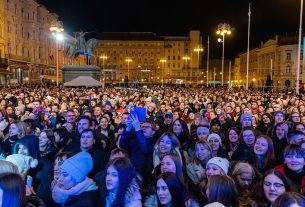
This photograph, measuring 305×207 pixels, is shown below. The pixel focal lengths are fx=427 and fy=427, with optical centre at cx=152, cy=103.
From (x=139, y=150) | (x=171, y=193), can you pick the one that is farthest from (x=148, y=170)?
(x=171, y=193)

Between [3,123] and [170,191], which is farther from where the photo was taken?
[3,123]

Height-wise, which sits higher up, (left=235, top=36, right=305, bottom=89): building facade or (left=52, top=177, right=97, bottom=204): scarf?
(left=235, top=36, right=305, bottom=89): building facade

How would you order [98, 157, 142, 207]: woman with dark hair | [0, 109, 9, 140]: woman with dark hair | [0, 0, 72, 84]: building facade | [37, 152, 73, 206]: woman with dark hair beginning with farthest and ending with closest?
[0, 0, 72, 84]: building facade, [0, 109, 9, 140]: woman with dark hair, [37, 152, 73, 206]: woman with dark hair, [98, 157, 142, 207]: woman with dark hair

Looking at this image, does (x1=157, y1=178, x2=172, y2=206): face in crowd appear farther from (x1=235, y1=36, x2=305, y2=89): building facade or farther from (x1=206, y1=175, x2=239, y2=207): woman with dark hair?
(x1=235, y1=36, x2=305, y2=89): building facade

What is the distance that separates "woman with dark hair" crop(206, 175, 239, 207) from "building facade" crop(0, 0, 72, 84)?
171 feet

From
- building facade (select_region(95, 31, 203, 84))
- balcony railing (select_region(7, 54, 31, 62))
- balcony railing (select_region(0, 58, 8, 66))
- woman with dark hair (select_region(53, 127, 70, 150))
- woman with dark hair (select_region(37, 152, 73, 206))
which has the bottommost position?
woman with dark hair (select_region(37, 152, 73, 206))

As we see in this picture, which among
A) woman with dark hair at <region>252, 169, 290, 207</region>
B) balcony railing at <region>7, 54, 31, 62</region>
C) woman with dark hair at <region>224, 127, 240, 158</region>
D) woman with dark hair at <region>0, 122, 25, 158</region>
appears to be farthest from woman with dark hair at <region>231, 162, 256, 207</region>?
balcony railing at <region>7, 54, 31, 62</region>

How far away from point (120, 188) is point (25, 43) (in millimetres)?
70957

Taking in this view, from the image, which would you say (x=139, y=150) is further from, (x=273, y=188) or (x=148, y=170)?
(x=273, y=188)

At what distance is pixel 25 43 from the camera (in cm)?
7144

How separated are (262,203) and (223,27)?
1411 inches

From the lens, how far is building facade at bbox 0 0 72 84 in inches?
2411

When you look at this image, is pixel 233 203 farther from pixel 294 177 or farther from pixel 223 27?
pixel 223 27

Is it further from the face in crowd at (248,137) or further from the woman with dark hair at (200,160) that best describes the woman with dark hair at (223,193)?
the face in crowd at (248,137)
